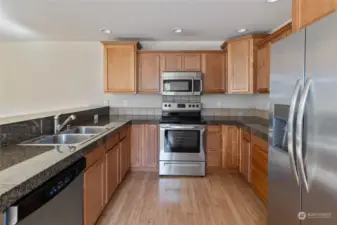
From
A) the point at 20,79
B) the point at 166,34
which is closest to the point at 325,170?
the point at 166,34

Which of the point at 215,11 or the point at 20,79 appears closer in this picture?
the point at 215,11

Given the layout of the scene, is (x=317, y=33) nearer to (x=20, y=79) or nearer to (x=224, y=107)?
(x=224, y=107)

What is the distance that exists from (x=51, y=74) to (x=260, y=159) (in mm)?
4032

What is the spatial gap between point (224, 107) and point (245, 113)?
40cm

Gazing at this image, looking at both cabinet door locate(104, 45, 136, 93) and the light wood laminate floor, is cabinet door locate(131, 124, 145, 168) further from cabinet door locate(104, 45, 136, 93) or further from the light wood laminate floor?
cabinet door locate(104, 45, 136, 93)

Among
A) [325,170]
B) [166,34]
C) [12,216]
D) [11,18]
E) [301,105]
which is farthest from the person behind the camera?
[166,34]

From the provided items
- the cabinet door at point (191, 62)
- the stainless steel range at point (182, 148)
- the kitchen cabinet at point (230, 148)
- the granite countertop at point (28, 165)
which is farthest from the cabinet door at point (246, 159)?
the granite countertop at point (28, 165)

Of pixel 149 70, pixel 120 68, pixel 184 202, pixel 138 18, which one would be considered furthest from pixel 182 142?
pixel 138 18

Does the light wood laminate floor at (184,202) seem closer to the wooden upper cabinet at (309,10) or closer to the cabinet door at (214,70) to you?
the cabinet door at (214,70)

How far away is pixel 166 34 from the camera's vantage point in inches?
177

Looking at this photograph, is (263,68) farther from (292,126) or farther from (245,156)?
(292,126)

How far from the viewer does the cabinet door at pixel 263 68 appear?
3.74 m

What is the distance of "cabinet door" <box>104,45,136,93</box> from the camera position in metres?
4.60

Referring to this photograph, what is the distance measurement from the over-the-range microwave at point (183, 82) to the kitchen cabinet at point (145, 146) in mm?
732
